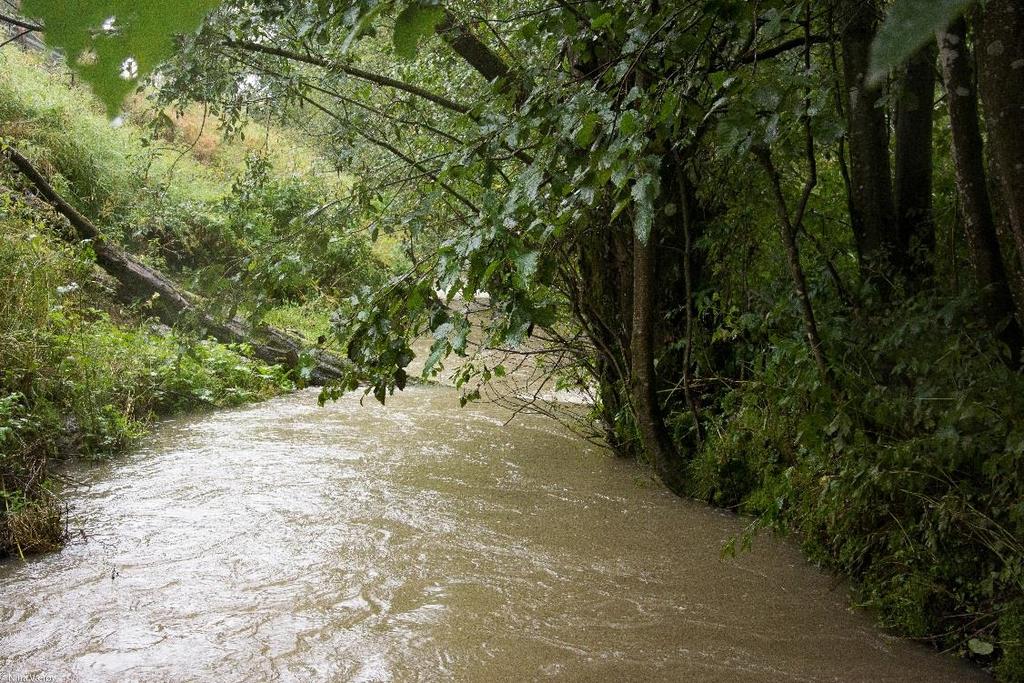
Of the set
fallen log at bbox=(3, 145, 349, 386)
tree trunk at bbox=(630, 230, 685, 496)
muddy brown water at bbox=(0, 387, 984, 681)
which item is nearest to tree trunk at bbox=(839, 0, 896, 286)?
tree trunk at bbox=(630, 230, 685, 496)

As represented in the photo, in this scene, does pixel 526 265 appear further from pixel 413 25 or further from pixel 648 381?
pixel 648 381

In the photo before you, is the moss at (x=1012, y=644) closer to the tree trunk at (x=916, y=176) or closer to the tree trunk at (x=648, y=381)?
the tree trunk at (x=916, y=176)

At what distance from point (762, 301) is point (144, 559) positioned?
3.44 m

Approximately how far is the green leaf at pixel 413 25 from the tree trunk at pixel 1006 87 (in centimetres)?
226

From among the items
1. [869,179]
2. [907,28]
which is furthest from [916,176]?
[907,28]

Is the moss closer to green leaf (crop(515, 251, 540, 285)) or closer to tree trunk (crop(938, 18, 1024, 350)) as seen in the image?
tree trunk (crop(938, 18, 1024, 350))

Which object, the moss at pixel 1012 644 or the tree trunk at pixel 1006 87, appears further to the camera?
the moss at pixel 1012 644

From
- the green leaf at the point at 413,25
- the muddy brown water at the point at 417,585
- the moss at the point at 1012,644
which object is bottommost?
the muddy brown water at the point at 417,585

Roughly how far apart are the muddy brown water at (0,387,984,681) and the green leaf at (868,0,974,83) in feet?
9.63

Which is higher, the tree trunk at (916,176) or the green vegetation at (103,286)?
the tree trunk at (916,176)

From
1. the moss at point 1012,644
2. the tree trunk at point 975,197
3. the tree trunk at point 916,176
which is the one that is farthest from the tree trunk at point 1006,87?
the tree trunk at point 916,176

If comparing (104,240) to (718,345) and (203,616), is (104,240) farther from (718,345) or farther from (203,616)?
(718,345)

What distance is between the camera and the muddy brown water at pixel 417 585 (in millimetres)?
3016

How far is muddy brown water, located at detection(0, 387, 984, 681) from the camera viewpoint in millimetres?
3016
